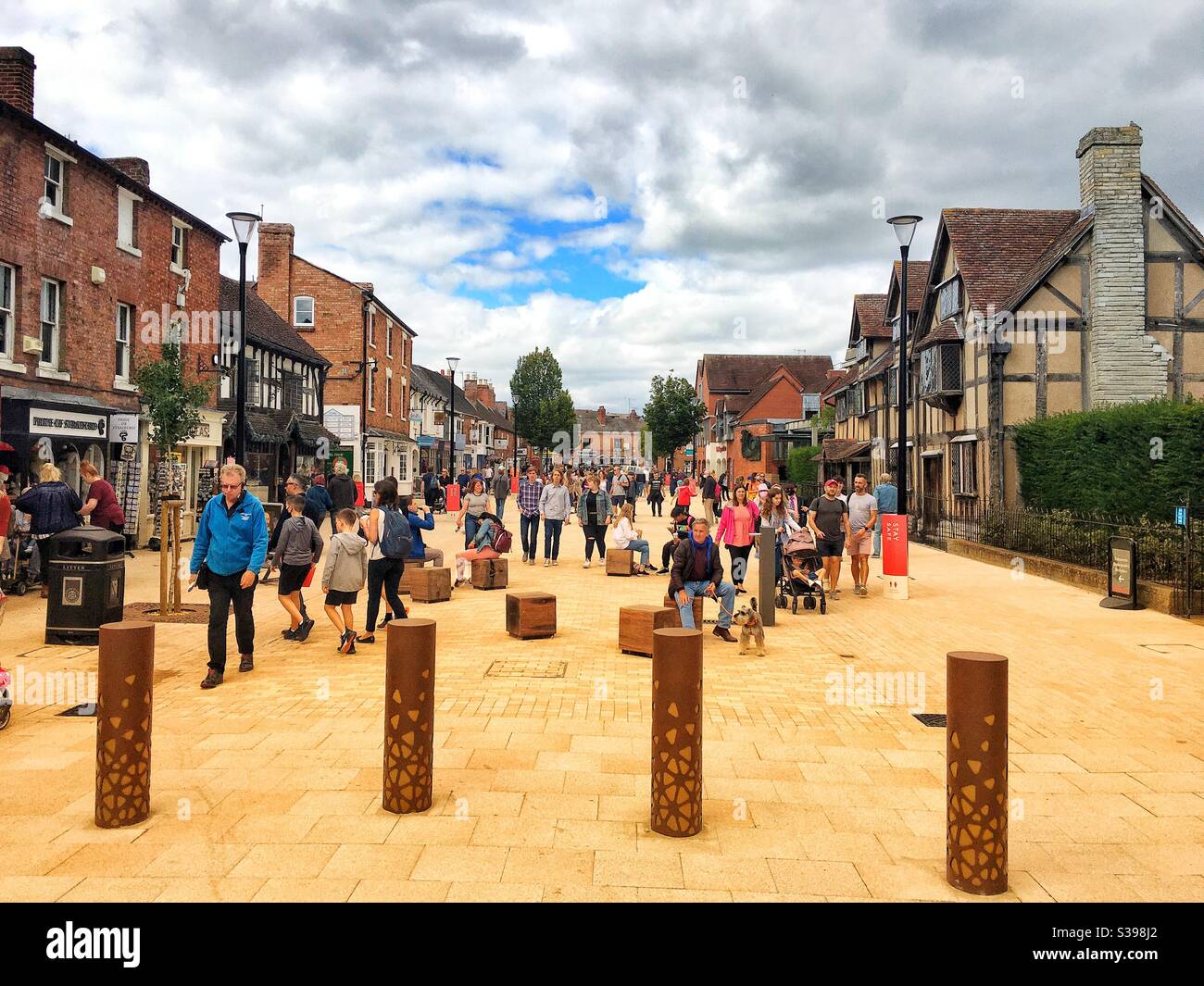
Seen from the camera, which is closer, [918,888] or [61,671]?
[918,888]

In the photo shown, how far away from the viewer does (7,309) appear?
15320 millimetres

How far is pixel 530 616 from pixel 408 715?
4782mm

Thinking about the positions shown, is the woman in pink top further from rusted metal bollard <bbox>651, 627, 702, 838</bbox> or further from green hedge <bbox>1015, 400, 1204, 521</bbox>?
rusted metal bollard <bbox>651, 627, 702, 838</bbox>

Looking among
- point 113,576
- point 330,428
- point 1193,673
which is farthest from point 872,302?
point 113,576

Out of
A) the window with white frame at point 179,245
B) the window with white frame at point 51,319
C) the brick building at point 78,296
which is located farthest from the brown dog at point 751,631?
the window with white frame at point 179,245

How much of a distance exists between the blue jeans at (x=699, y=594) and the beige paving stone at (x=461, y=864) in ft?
15.5

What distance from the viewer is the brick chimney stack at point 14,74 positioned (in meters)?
16.8

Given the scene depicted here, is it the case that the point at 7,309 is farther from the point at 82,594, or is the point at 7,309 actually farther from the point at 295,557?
the point at 295,557

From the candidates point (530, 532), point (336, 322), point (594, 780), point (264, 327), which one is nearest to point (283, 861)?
point (594, 780)

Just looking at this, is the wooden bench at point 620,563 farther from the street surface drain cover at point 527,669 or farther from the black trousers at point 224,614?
the black trousers at point 224,614

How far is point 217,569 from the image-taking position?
7461 mm

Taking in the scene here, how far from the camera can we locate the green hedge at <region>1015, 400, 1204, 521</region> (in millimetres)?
13570
